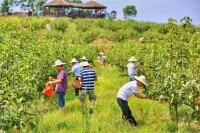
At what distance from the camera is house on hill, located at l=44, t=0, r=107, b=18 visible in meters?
52.7

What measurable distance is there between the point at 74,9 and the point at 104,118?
46.2 meters

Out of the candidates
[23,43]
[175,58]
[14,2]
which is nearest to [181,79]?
[175,58]

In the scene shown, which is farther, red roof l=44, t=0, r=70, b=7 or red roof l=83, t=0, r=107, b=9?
red roof l=83, t=0, r=107, b=9

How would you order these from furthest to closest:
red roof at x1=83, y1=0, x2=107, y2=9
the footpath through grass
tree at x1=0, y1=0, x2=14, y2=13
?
tree at x1=0, y1=0, x2=14, y2=13, red roof at x1=83, y1=0, x2=107, y2=9, the footpath through grass

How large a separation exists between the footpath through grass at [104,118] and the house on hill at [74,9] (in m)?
40.7

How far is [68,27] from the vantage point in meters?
42.1

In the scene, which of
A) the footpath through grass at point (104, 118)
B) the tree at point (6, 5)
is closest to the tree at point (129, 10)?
the tree at point (6, 5)

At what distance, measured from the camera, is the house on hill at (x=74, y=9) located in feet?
173

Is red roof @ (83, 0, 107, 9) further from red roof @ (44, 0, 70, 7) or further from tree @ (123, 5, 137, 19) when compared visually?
tree @ (123, 5, 137, 19)

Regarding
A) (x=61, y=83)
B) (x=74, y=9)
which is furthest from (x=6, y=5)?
(x=61, y=83)

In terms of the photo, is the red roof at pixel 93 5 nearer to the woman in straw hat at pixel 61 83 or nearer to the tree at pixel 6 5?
the tree at pixel 6 5

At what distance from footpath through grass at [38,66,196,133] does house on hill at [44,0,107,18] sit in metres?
40.7

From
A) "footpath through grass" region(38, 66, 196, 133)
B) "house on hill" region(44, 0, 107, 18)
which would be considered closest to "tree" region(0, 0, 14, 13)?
"house on hill" region(44, 0, 107, 18)

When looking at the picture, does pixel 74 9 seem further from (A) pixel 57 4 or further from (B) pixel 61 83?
(B) pixel 61 83
